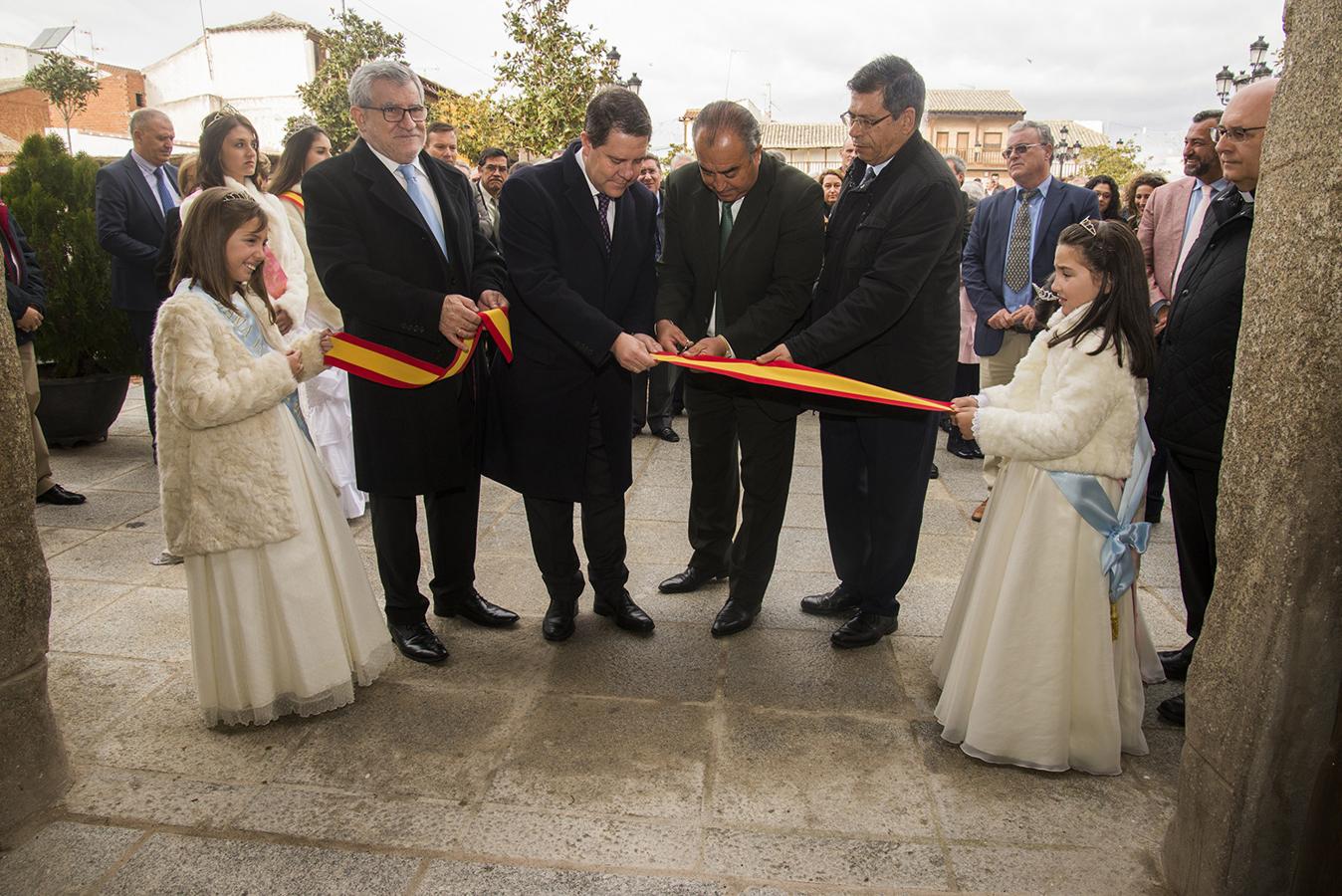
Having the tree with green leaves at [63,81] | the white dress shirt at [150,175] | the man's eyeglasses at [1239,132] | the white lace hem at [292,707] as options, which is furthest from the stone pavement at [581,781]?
the tree with green leaves at [63,81]

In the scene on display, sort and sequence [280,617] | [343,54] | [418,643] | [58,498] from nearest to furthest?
[280,617]
[418,643]
[58,498]
[343,54]

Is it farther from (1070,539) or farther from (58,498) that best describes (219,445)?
(58,498)

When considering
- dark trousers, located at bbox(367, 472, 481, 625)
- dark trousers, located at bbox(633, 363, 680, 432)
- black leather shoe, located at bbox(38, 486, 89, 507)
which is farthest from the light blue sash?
black leather shoe, located at bbox(38, 486, 89, 507)

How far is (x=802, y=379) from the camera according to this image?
3436 mm

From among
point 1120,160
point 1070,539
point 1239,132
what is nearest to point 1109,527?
point 1070,539

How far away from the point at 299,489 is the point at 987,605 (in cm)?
246

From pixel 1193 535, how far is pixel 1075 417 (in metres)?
1.00

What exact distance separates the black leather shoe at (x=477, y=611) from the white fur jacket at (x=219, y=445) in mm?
1141

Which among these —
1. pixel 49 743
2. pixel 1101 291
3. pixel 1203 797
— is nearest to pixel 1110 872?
pixel 1203 797

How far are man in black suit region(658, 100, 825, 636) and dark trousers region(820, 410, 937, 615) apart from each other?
9.3 inches

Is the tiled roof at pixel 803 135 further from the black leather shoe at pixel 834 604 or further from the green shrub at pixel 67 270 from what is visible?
the black leather shoe at pixel 834 604

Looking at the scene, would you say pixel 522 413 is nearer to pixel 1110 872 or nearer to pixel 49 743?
pixel 49 743

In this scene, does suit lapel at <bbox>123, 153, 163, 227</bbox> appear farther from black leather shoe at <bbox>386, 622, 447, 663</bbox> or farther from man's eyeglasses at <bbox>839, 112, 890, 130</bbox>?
man's eyeglasses at <bbox>839, 112, 890, 130</bbox>

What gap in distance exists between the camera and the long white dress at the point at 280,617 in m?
3.16
